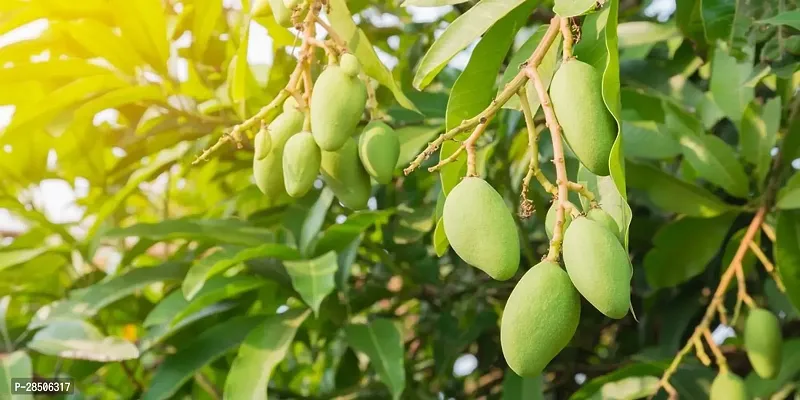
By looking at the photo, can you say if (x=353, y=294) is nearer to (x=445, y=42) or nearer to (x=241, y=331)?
(x=241, y=331)

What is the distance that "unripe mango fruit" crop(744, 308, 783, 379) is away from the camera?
778mm

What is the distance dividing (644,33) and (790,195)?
28 cm

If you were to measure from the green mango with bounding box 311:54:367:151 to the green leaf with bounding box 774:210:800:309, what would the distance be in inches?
22.1

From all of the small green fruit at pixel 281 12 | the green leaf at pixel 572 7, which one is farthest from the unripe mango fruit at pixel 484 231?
the small green fruit at pixel 281 12

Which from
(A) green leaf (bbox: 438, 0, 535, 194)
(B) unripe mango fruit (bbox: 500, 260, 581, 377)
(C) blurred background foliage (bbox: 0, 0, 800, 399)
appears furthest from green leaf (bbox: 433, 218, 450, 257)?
(C) blurred background foliage (bbox: 0, 0, 800, 399)

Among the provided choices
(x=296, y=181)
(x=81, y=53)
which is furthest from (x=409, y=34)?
(x=296, y=181)

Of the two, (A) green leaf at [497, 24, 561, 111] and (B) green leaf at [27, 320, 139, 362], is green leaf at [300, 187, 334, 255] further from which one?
(A) green leaf at [497, 24, 561, 111]

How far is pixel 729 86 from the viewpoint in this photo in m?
0.92

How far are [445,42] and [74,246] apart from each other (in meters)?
0.87

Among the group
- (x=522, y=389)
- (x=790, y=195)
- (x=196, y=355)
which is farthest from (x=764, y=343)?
(x=196, y=355)

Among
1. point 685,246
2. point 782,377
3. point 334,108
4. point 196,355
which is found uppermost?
point 334,108

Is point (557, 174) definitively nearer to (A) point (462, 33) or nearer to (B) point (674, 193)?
(A) point (462, 33)

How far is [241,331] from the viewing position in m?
0.95

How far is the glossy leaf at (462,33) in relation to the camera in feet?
1.74
